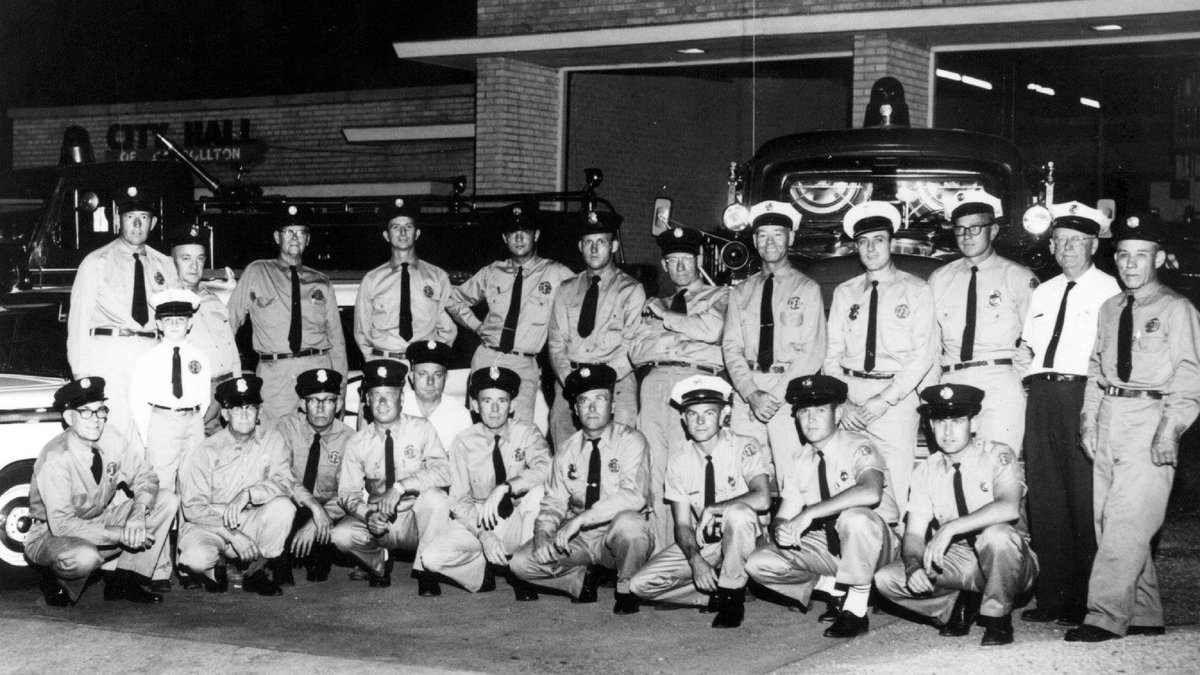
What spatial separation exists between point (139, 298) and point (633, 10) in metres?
7.94

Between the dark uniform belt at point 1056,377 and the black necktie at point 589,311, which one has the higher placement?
the black necktie at point 589,311

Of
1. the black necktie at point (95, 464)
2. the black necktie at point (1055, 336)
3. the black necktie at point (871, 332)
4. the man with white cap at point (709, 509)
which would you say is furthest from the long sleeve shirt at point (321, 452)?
the black necktie at point (1055, 336)

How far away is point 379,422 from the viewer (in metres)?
8.26

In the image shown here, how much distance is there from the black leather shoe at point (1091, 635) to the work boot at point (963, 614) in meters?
0.45

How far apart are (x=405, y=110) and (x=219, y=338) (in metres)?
11.1

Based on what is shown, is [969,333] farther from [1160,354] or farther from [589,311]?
[589,311]

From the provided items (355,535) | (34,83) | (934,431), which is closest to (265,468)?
(355,535)

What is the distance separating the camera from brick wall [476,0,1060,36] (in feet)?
45.6

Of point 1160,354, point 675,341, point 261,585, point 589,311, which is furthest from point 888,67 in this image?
point 261,585

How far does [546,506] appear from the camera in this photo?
303 inches

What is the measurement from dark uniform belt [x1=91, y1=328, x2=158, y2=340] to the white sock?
4636 mm

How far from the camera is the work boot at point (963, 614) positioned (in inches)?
258

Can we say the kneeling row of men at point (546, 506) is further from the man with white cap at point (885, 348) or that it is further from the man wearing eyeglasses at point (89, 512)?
the man with white cap at point (885, 348)

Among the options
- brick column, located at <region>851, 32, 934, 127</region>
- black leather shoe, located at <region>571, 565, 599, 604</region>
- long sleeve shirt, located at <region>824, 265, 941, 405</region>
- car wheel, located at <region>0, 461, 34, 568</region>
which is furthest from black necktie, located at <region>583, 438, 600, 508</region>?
brick column, located at <region>851, 32, 934, 127</region>
